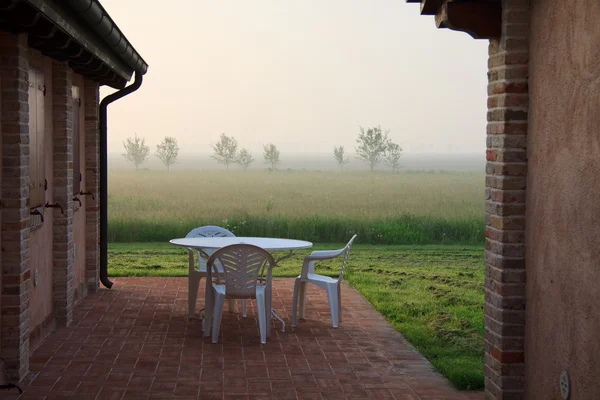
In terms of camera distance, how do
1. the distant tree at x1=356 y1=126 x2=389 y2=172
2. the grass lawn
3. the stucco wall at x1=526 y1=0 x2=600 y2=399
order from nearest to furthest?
the stucco wall at x1=526 y1=0 x2=600 y2=399 → the grass lawn → the distant tree at x1=356 y1=126 x2=389 y2=172

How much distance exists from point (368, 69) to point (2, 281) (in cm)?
4695

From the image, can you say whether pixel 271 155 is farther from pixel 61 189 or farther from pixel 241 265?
pixel 241 265

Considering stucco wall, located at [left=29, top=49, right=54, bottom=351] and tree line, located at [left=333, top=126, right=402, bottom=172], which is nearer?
stucco wall, located at [left=29, top=49, right=54, bottom=351]

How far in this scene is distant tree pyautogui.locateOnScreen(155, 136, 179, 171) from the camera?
6356 centimetres

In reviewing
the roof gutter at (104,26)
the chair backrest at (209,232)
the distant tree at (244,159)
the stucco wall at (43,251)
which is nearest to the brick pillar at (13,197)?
the roof gutter at (104,26)

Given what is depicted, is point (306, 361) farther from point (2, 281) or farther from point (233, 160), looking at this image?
point (233, 160)

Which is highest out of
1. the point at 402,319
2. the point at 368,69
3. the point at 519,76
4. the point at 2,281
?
the point at 368,69

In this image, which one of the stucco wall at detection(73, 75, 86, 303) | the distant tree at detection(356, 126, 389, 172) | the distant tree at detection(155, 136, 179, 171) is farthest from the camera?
the distant tree at detection(155, 136, 179, 171)

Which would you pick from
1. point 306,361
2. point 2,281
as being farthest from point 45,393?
point 306,361

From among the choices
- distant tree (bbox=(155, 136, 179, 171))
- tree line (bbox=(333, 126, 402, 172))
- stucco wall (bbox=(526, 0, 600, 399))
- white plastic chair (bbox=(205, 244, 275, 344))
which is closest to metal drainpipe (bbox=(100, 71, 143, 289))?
white plastic chair (bbox=(205, 244, 275, 344))

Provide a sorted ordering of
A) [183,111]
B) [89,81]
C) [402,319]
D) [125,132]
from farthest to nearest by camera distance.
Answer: [125,132] → [183,111] → [89,81] → [402,319]

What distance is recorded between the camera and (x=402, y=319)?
8141mm

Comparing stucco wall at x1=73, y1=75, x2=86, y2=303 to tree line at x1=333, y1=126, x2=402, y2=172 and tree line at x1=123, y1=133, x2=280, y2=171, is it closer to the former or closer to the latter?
tree line at x1=333, y1=126, x2=402, y2=172

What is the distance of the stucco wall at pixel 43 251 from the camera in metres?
6.58
